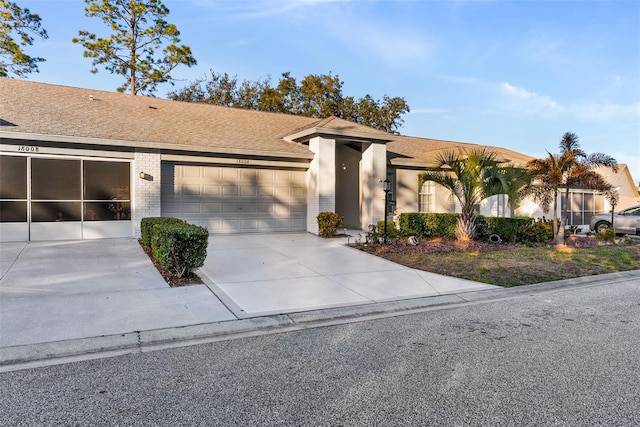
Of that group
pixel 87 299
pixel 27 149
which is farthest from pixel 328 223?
pixel 27 149

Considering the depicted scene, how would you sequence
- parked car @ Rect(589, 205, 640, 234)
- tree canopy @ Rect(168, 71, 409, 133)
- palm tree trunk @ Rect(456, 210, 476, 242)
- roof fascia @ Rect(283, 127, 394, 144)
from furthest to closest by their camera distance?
tree canopy @ Rect(168, 71, 409, 133), parked car @ Rect(589, 205, 640, 234), roof fascia @ Rect(283, 127, 394, 144), palm tree trunk @ Rect(456, 210, 476, 242)

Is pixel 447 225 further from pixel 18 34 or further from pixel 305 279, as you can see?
pixel 18 34

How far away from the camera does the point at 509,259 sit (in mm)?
9953

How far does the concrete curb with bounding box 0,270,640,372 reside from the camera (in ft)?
13.3

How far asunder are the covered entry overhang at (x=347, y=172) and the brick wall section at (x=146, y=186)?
5.20 metres

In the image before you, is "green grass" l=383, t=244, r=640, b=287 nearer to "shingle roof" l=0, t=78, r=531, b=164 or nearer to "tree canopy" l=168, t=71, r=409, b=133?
"shingle roof" l=0, t=78, r=531, b=164

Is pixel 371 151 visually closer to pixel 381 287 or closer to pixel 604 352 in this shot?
pixel 381 287

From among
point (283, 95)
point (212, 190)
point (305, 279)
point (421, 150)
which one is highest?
point (283, 95)

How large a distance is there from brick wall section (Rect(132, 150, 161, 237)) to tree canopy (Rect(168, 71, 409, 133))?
20.6 m

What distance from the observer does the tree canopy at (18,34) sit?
2278 cm

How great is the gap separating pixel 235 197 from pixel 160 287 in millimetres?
7277

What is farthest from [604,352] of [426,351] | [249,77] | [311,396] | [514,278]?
[249,77]

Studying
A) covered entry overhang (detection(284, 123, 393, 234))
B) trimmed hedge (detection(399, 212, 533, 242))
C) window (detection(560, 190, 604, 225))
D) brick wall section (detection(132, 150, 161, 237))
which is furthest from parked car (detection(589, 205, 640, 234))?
brick wall section (detection(132, 150, 161, 237))

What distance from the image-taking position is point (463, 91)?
62.1 feet
